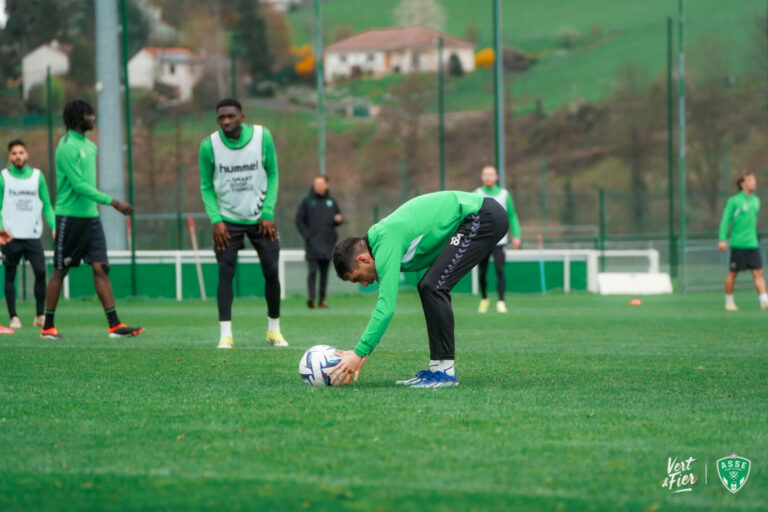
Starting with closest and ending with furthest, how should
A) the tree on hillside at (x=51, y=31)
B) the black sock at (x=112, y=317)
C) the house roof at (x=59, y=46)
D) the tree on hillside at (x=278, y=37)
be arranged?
the black sock at (x=112, y=317), the house roof at (x=59, y=46), the tree on hillside at (x=51, y=31), the tree on hillside at (x=278, y=37)

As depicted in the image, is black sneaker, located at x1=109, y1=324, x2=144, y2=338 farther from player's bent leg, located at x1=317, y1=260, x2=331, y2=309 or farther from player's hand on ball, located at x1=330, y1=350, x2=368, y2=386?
player's bent leg, located at x1=317, y1=260, x2=331, y2=309

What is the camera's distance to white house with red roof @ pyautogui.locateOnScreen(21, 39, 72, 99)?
3770 centimetres

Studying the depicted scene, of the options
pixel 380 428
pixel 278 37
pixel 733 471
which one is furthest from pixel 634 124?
pixel 733 471

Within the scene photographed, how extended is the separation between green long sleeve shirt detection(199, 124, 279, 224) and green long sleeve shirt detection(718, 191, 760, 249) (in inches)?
327

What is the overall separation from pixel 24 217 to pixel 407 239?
7346mm

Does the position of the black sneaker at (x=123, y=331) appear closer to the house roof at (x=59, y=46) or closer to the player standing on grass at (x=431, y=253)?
the player standing on grass at (x=431, y=253)

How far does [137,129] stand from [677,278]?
31.0 m

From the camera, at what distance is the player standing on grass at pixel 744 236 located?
48.8 ft

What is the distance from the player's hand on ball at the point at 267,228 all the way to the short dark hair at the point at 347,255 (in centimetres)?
296

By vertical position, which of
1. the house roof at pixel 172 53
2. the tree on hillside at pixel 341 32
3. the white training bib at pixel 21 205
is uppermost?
the tree on hillside at pixel 341 32

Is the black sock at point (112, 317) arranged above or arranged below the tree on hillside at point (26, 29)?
below

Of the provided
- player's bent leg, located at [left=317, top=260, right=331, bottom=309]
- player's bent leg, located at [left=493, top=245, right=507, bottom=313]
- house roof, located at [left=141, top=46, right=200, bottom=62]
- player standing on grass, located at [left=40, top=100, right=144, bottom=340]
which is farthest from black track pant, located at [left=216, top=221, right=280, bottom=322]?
house roof, located at [left=141, top=46, right=200, bottom=62]

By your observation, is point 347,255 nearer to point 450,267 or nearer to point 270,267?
point 450,267

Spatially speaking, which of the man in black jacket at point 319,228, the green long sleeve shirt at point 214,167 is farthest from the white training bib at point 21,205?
the man in black jacket at point 319,228
